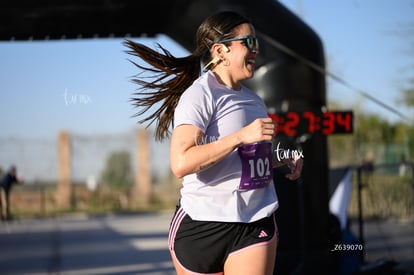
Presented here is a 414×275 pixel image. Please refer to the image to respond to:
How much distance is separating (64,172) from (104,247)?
6397mm

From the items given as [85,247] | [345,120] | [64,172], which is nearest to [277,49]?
[345,120]

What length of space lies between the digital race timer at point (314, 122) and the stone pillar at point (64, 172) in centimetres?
928

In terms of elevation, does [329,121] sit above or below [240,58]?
below

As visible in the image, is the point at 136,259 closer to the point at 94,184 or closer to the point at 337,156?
the point at 337,156

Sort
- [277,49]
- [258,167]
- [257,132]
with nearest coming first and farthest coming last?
[257,132]
[258,167]
[277,49]

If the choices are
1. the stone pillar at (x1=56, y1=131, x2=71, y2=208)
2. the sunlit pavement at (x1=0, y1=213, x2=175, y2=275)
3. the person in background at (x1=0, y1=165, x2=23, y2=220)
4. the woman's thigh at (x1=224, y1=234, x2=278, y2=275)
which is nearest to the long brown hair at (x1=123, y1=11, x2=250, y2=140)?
the woman's thigh at (x1=224, y1=234, x2=278, y2=275)

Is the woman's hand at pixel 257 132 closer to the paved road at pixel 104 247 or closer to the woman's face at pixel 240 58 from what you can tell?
the woman's face at pixel 240 58

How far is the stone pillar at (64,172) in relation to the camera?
14098 mm

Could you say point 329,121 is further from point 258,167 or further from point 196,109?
point 196,109

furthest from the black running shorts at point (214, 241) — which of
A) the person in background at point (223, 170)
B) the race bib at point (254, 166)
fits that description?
the race bib at point (254, 166)

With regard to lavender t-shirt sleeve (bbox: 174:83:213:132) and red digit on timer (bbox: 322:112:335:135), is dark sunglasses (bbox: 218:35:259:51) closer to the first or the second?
lavender t-shirt sleeve (bbox: 174:83:213:132)

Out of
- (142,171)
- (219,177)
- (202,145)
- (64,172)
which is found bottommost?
(142,171)

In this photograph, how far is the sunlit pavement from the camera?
282 inches

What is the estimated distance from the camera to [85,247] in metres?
Answer: 9.08
